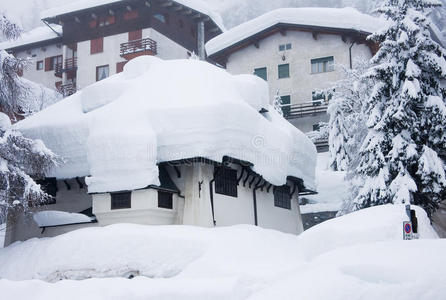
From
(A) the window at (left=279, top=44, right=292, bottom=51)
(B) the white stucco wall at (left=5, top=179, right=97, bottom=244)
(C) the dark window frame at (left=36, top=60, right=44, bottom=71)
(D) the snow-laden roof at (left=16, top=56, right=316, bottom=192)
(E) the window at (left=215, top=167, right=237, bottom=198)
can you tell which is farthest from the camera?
(C) the dark window frame at (left=36, top=60, right=44, bottom=71)

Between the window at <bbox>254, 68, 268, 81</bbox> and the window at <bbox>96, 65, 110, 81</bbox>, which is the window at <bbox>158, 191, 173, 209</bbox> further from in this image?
the window at <bbox>96, 65, 110, 81</bbox>

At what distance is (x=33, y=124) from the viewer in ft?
77.0

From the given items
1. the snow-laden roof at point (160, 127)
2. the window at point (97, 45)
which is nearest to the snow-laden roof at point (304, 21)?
the window at point (97, 45)

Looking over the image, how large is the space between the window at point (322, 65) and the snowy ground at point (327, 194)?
11.6 meters

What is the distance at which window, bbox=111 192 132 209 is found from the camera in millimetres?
20125

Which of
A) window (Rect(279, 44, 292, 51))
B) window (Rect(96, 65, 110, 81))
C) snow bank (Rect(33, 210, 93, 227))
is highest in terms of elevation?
window (Rect(279, 44, 292, 51))

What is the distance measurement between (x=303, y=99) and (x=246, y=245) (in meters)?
28.3

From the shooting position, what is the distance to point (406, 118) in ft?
62.7

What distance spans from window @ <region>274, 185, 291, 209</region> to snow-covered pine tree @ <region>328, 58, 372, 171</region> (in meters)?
3.43

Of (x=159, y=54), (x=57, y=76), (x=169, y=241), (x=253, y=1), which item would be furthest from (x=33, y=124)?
(x=253, y=1)

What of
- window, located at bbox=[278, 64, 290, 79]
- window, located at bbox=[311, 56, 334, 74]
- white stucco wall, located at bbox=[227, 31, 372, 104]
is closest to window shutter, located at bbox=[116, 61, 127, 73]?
white stucco wall, located at bbox=[227, 31, 372, 104]

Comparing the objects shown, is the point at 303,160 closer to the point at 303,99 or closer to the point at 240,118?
the point at 240,118

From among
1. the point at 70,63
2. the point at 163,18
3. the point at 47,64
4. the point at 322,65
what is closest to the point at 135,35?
the point at 163,18

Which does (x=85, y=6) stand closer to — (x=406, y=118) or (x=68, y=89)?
(x=68, y=89)
